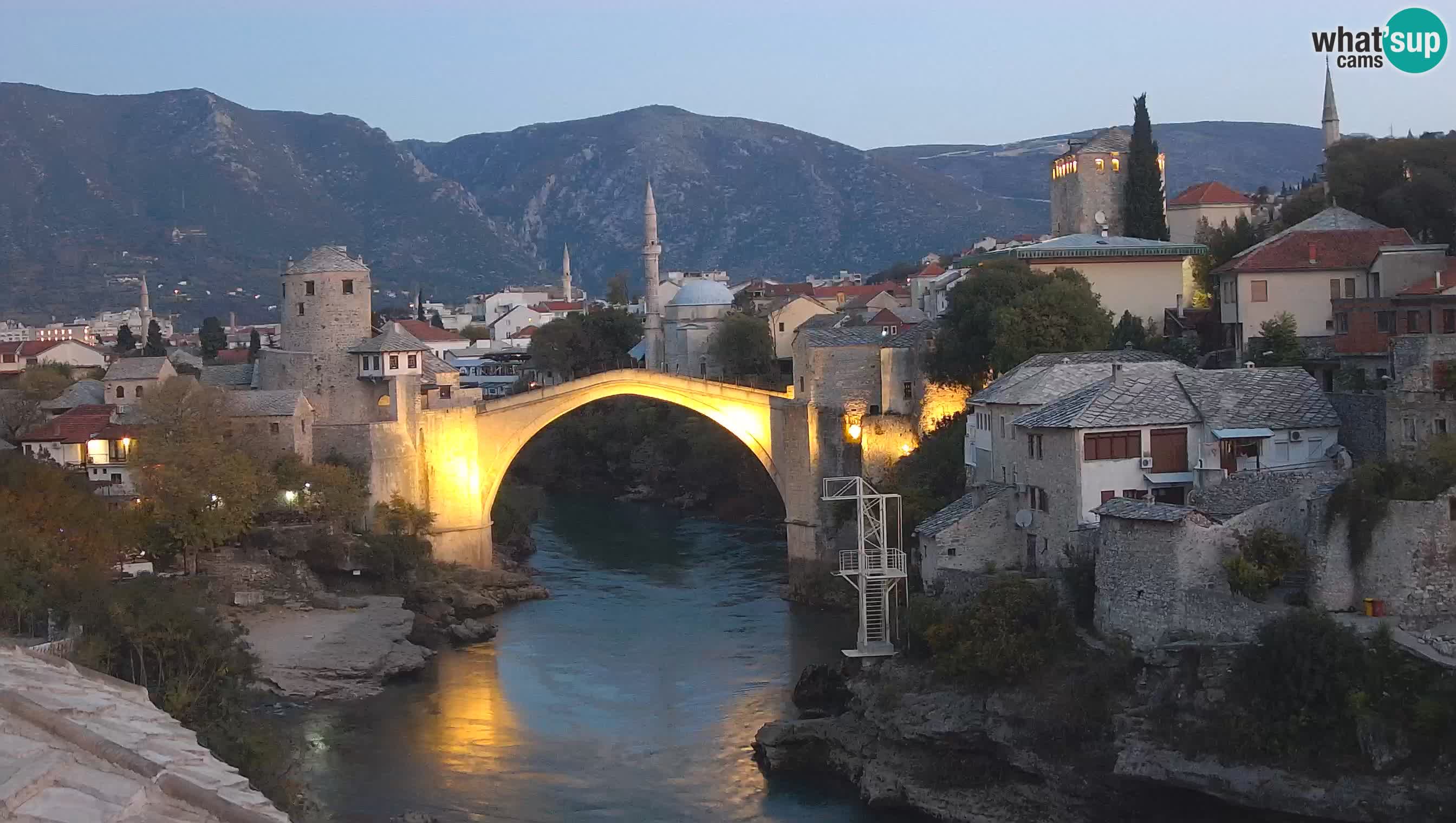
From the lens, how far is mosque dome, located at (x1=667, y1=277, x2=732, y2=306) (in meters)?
64.6

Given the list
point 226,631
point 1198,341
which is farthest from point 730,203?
point 226,631

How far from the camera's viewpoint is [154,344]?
6812cm

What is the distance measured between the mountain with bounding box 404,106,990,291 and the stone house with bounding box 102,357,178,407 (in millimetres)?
126313

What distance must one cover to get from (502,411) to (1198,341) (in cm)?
1615

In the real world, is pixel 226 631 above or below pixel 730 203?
below

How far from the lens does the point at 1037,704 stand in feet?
76.7

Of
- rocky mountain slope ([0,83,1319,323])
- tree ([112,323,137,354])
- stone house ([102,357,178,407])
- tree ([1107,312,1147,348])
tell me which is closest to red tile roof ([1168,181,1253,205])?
tree ([1107,312,1147,348])

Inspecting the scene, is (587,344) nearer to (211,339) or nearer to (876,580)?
(211,339)

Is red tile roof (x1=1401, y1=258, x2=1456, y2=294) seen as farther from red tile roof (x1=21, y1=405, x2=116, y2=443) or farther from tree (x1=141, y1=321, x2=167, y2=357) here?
tree (x1=141, y1=321, x2=167, y2=357)

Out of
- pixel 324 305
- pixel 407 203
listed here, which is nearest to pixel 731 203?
pixel 407 203

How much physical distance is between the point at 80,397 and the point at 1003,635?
28.8 meters

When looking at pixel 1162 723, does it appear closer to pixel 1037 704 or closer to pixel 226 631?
pixel 1037 704

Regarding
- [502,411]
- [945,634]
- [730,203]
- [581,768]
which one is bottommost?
[581,768]

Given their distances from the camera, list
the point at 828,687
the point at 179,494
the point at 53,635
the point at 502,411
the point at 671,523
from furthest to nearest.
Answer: the point at 671,523
the point at 502,411
the point at 179,494
the point at 828,687
the point at 53,635
